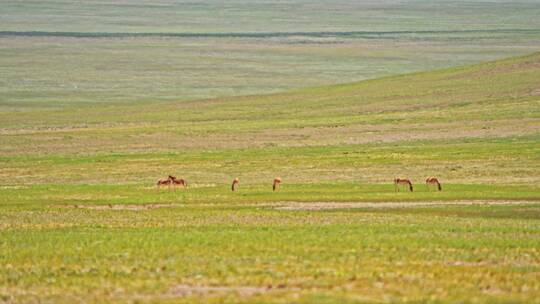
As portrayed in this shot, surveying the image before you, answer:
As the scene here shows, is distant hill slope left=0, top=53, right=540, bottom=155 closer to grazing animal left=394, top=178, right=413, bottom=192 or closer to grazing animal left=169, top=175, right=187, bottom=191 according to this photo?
grazing animal left=169, top=175, right=187, bottom=191

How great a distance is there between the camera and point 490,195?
33312 mm

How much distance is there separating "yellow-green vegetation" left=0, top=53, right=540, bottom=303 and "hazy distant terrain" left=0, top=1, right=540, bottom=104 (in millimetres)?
9683

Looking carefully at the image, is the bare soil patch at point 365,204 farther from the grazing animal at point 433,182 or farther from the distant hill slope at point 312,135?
the distant hill slope at point 312,135

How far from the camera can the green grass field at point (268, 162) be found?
17.3 metres

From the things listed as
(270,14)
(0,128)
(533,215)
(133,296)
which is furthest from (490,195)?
(270,14)

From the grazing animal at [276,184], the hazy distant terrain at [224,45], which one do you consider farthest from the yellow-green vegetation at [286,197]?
the hazy distant terrain at [224,45]

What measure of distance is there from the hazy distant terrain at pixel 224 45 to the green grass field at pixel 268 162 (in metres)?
0.45


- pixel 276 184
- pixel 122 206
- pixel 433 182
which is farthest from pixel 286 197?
pixel 433 182

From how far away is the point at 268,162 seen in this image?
4716 centimetres

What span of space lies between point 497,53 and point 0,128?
51202 mm

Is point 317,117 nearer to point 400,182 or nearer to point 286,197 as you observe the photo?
point 400,182

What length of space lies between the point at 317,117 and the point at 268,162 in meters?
19.7

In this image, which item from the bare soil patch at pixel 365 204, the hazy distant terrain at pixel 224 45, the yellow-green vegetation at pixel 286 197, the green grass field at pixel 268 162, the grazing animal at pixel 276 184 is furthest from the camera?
the hazy distant terrain at pixel 224 45

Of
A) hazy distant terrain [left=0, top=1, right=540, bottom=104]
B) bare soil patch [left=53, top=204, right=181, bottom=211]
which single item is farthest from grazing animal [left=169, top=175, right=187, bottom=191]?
hazy distant terrain [left=0, top=1, right=540, bottom=104]
